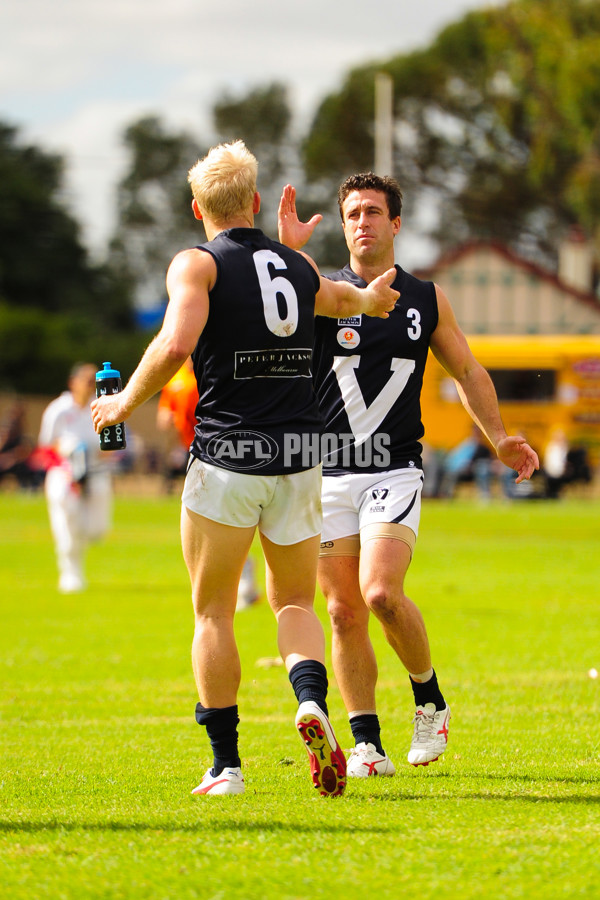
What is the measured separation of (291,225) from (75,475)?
9483mm

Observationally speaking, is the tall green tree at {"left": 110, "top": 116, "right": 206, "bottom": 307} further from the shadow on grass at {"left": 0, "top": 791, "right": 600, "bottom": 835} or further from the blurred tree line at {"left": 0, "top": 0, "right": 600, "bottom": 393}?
the shadow on grass at {"left": 0, "top": 791, "right": 600, "bottom": 835}

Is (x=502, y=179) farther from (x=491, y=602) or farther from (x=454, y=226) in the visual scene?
(x=491, y=602)

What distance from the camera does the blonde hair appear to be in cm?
490

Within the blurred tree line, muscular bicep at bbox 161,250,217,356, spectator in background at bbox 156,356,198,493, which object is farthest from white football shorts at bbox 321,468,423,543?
the blurred tree line

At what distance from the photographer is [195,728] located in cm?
694

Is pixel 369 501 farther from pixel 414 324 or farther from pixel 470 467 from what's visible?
pixel 470 467

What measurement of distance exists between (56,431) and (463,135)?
4679 centimetres

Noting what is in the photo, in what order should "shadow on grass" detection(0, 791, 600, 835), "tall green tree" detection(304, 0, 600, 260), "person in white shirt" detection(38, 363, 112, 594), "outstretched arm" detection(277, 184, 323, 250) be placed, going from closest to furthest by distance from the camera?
"shadow on grass" detection(0, 791, 600, 835) → "outstretched arm" detection(277, 184, 323, 250) → "person in white shirt" detection(38, 363, 112, 594) → "tall green tree" detection(304, 0, 600, 260)

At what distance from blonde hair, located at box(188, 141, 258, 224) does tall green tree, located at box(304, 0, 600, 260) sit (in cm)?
4287

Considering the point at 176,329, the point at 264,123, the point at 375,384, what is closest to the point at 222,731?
the point at 176,329

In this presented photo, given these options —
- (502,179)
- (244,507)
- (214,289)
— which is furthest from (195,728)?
(502,179)

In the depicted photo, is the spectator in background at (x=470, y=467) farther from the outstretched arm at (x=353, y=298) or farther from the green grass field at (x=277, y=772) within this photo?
the outstretched arm at (x=353, y=298)

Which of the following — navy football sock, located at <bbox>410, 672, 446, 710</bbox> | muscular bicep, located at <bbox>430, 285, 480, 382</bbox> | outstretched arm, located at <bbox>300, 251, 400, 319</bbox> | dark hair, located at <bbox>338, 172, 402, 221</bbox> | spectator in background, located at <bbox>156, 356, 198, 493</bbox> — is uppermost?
dark hair, located at <bbox>338, 172, 402, 221</bbox>

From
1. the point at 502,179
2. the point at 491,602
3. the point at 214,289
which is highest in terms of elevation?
the point at 502,179
